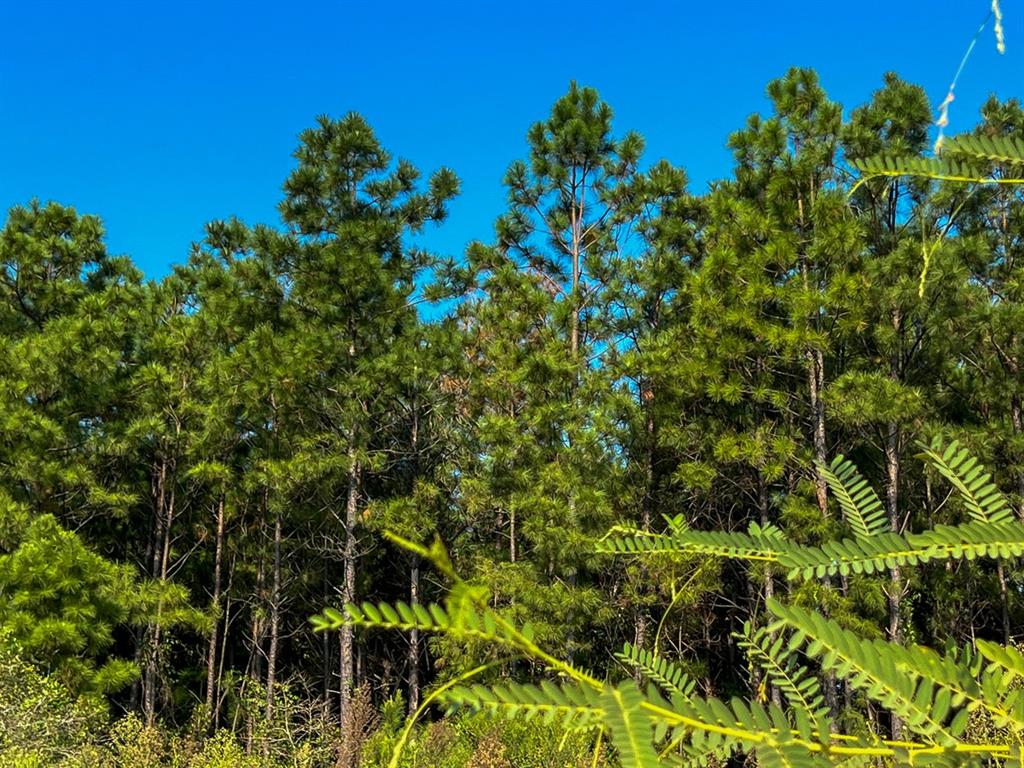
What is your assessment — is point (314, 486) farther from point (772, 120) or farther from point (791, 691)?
point (791, 691)

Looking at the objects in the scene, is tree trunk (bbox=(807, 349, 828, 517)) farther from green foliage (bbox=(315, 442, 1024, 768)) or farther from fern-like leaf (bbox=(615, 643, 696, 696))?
green foliage (bbox=(315, 442, 1024, 768))

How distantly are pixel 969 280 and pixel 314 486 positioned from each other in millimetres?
9101

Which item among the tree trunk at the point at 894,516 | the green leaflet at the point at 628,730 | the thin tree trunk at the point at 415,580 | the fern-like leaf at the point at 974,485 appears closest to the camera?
the green leaflet at the point at 628,730

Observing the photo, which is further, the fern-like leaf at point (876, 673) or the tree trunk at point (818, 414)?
the tree trunk at point (818, 414)

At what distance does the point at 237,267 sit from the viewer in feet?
34.3

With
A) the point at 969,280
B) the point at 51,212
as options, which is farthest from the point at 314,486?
the point at 969,280

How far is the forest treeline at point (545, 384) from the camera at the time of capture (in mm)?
9156

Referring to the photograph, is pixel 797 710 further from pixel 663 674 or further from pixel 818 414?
pixel 818 414

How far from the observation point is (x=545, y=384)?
963 centimetres

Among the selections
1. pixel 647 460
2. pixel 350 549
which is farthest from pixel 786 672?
pixel 350 549

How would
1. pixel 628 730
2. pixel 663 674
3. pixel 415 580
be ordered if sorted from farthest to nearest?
pixel 415 580, pixel 663 674, pixel 628 730

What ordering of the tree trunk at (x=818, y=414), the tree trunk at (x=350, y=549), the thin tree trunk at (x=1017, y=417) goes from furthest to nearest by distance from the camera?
the tree trunk at (x=350, y=549) < the thin tree trunk at (x=1017, y=417) < the tree trunk at (x=818, y=414)

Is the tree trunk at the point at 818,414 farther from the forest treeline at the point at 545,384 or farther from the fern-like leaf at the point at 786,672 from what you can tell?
the fern-like leaf at the point at 786,672

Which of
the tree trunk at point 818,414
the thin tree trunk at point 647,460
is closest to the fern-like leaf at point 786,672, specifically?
the tree trunk at point 818,414
